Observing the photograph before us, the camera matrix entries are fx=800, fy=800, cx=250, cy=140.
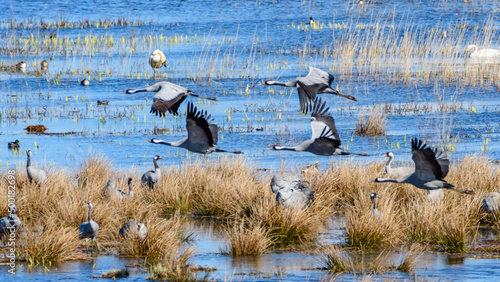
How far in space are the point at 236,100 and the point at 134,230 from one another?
38.0ft

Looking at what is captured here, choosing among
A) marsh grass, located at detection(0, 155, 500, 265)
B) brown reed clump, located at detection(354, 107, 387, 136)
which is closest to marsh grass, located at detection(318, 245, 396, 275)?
marsh grass, located at detection(0, 155, 500, 265)

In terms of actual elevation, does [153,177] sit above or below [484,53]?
below

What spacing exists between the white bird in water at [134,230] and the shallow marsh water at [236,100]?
29 centimetres

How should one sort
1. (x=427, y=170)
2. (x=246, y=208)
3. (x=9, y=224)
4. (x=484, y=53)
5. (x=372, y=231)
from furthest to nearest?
(x=484, y=53) < (x=246, y=208) < (x=9, y=224) < (x=427, y=170) < (x=372, y=231)

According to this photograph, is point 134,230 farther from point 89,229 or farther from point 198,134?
point 198,134

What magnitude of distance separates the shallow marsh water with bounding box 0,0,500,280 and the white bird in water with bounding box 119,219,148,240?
0.29 metres

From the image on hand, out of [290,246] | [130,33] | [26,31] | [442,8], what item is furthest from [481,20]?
[290,246]

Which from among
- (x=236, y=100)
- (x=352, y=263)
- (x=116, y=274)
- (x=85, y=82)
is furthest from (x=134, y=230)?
(x=85, y=82)

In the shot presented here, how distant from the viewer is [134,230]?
873 centimetres

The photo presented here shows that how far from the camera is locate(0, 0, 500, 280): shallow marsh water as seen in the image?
945 centimetres

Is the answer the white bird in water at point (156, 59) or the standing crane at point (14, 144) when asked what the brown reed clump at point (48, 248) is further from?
the white bird in water at point (156, 59)

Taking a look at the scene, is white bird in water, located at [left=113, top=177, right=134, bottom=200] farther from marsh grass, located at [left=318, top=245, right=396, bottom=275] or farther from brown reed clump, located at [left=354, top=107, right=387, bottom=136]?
brown reed clump, located at [left=354, top=107, right=387, bottom=136]

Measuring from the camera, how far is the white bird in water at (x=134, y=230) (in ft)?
28.2

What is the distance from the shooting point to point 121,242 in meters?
9.04
